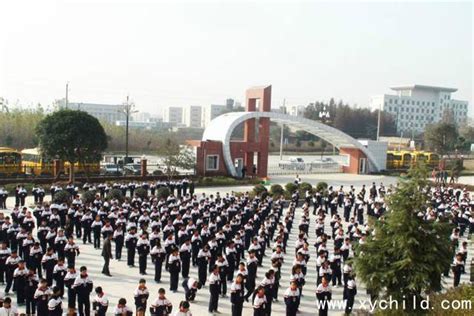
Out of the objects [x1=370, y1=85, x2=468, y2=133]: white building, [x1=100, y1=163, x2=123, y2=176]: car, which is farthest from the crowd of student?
[x1=370, y1=85, x2=468, y2=133]: white building

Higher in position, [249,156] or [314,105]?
[314,105]

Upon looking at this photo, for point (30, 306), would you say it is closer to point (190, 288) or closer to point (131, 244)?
point (190, 288)

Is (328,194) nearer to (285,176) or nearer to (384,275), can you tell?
(285,176)

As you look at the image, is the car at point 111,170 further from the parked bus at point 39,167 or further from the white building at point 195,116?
the white building at point 195,116

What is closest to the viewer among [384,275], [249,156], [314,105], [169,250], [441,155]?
[384,275]

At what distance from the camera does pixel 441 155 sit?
41.6 metres

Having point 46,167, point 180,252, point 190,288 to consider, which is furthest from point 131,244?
point 46,167

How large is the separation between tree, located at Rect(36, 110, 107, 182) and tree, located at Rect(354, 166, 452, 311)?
1697 centimetres

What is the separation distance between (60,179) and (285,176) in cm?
1560

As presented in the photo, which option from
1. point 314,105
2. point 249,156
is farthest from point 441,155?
point 314,105

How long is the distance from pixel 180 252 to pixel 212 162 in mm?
18672

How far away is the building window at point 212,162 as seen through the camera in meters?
30.0

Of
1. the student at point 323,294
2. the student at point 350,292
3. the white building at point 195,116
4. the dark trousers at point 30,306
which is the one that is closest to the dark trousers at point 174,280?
the dark trousers at point 30,306

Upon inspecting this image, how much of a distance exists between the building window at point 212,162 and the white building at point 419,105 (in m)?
78.1
